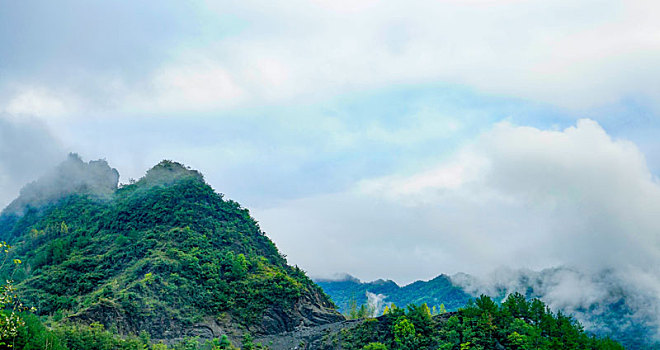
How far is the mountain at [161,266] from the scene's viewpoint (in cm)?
9106

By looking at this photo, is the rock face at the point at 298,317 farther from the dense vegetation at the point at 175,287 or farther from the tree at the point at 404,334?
the tree at the point at 404,334

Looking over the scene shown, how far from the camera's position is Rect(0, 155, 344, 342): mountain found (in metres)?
91.1

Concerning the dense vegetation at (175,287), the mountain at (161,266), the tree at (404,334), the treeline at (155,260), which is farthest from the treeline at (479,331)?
the treeline at (155,260)

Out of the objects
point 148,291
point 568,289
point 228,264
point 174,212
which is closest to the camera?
point 148,291

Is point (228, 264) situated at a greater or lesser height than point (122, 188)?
lesser

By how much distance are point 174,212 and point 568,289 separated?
12746 centimetres

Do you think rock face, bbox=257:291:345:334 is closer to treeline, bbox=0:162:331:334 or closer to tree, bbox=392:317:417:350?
treeline, bbox=0:162:331:334

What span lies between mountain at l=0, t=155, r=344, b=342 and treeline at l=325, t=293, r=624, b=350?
752 inches

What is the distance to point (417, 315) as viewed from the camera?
284 ft

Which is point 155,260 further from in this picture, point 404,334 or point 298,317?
point 404,334

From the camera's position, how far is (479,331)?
79562 millimetres

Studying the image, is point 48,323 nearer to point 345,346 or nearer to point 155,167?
point 345,346

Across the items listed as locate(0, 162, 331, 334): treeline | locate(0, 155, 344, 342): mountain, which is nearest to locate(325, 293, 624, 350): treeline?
locate(0, 155, 344, 342): mountain

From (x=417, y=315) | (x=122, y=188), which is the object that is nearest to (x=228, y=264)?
(x=417, y=315)
